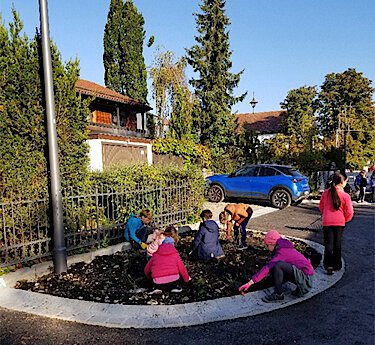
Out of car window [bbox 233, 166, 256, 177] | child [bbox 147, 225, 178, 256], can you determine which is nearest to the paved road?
child [bbox 147, 225, 178, 256]

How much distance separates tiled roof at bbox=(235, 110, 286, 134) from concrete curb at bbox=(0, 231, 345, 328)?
44840 mm

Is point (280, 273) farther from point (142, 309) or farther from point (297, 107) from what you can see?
point (297, 107)

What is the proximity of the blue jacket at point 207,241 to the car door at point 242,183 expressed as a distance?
8412mm

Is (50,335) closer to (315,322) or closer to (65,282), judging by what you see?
(65,282)

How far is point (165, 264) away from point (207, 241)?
1.40 m

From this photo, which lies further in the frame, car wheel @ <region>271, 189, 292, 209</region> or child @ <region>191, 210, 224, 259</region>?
car wheel @ <region>271, 189, 292, 209</region>

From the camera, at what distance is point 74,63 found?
6.51 m

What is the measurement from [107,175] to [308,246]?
4801mm

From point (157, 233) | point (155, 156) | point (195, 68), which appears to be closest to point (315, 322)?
point (157, 233)

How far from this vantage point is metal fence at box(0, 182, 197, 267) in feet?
17.1

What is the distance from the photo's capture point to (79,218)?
604 cm

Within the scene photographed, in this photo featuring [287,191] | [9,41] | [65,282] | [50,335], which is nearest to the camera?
[50,335]

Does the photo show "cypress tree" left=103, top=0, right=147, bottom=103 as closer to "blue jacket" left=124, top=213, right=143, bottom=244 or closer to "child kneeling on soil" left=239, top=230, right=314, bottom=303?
"blue jacket" left=124, top=213, right=143, bottom=244

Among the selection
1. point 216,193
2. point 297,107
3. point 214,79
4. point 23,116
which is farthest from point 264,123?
point 23,116
